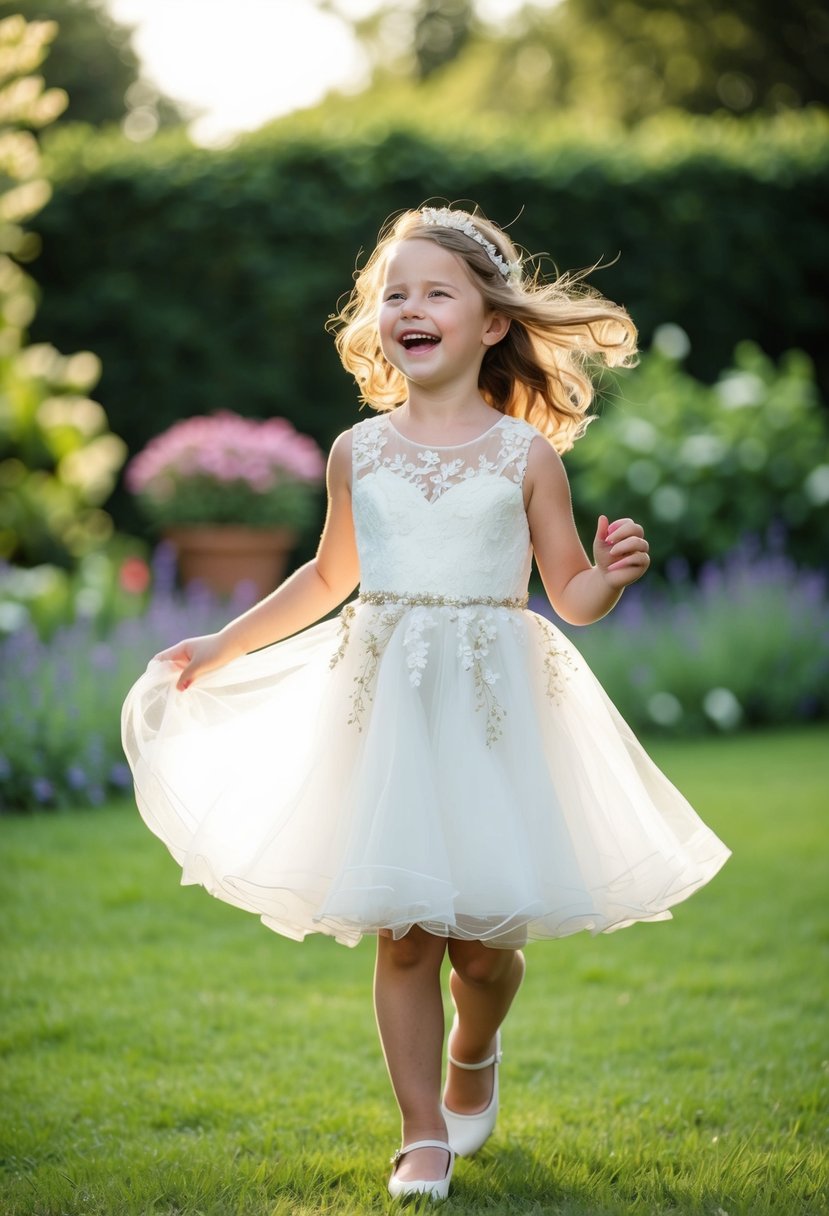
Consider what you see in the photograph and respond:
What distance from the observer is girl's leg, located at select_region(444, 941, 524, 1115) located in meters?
2.46

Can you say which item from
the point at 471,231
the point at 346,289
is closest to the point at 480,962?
the point at 471,231

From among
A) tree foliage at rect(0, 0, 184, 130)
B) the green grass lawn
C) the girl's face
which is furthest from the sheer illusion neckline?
tree foliage at rect(0, 0, 184, 130)

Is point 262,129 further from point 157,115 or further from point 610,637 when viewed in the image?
point 157,115

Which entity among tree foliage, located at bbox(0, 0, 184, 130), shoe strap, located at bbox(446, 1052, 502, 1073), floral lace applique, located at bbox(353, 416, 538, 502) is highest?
tree foliage, located at bbox(0, 0, 184, 130)

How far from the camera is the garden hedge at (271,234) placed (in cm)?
989

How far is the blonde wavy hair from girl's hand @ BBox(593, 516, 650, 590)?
0.46 metres

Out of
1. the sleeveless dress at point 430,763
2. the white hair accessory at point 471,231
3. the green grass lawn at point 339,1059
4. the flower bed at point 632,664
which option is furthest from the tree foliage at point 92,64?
the sleeveless dress at point 430,763

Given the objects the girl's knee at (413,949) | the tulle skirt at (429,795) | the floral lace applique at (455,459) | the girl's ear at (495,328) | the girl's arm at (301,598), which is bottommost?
the girl's knee at (413,949)

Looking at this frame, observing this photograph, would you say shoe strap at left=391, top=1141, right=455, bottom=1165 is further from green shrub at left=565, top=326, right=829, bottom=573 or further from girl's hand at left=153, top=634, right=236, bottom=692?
green shrub at left=565, top=326, right=829, bottom=573

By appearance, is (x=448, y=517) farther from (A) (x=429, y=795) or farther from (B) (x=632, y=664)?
(B) (x=632, y=664)

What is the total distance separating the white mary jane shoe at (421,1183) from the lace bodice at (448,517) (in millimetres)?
953

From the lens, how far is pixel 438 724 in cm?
236

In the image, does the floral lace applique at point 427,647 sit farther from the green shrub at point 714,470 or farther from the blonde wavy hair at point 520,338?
the green shrub at point 714,470

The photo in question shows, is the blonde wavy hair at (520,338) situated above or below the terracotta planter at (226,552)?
above
